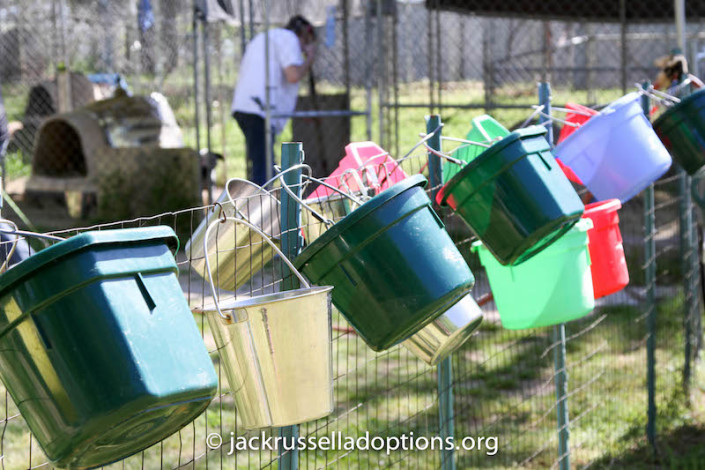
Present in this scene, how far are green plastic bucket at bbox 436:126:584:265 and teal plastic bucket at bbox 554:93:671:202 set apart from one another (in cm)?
43

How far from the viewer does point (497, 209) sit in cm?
214

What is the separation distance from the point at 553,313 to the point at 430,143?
568 millimetres

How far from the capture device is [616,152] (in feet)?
8.50

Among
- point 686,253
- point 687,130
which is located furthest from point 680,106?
point 686,253

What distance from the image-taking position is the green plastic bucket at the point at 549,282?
8.18 feet

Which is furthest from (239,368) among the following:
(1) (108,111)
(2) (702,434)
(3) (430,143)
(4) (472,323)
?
(1) (108,111)

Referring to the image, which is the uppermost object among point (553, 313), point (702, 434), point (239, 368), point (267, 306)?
point (267, 306)

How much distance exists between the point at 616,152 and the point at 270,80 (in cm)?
489

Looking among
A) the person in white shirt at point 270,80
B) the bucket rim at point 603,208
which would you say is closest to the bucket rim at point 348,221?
the bucket rim at point 603,208

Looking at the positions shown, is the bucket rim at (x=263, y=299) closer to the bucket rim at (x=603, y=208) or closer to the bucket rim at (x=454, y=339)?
the bucket rim at (x=454, y=339)

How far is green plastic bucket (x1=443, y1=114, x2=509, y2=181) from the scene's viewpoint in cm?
270

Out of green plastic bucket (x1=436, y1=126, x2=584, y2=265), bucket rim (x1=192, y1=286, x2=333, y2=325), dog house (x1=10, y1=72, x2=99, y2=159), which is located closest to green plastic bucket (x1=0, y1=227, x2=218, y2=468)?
bucket rim (x1=192, y1=286, x2=333, y2=325)

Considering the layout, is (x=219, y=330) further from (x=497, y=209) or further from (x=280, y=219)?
(x=497, y=209)

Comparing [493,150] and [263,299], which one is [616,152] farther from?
[263,299]
